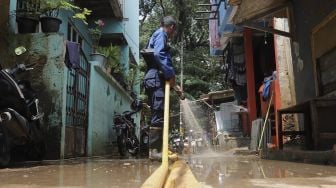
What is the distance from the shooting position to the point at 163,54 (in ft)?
16.5

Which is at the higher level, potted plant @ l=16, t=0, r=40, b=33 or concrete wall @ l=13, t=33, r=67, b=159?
potted plant @ l=16, t=0, r=40, b=33

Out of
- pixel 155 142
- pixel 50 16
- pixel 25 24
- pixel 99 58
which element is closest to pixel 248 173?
pixel 155 142

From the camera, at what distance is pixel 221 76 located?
24.8 metres

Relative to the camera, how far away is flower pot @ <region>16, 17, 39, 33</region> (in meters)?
7.43

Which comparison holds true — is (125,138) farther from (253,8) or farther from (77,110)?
(253,8)

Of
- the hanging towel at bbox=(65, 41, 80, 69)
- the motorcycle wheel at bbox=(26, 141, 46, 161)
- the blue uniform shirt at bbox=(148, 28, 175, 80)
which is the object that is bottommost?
the motorcycle wheel at bbox=(26, 141, 46, 161)

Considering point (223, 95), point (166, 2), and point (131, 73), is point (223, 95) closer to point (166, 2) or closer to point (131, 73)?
point (131, 73)

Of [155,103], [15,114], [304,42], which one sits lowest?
[15,114]

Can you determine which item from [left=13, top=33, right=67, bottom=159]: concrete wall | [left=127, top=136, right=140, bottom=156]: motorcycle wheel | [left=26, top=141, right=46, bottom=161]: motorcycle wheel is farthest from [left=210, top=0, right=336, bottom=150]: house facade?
[left=26, top=141, right=46, bottom=161]: motorcycle wheel

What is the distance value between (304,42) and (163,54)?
4.20 meters

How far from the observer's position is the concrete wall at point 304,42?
750 centimetres

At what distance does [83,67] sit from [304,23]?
4.90 meters

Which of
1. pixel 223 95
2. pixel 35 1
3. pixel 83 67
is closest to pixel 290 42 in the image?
pixel 83 67

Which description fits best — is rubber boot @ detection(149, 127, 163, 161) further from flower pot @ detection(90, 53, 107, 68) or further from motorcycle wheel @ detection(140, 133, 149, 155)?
flower pot @ detection(90, 53, 107, 68)
